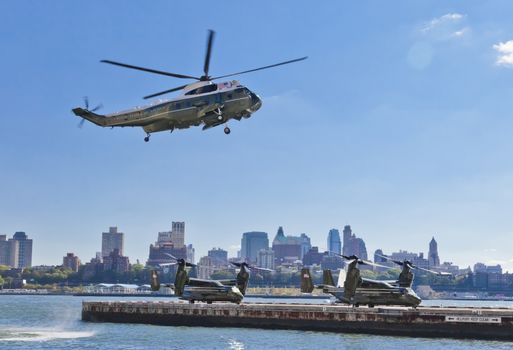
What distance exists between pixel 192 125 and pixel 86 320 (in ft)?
132

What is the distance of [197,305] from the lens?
8606cm

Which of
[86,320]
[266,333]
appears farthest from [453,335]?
[86,320]

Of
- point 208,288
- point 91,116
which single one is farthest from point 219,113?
point 208,288

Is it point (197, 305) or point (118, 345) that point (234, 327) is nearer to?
point (197, 305)

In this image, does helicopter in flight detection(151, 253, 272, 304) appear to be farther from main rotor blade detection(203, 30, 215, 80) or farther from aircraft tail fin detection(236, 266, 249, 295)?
main rotor blade detection(203, 30, 215, 80)

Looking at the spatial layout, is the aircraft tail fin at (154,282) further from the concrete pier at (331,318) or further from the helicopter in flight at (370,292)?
the helicopter in flight at (370,292)

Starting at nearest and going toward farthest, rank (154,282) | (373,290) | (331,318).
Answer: (331,318) < (373,290) < (154,282)

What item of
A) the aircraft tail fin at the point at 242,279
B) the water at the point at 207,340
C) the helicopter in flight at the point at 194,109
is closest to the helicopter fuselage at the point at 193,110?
the helicopter in flight at the point at 194,109

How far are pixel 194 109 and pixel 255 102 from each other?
536 centimetres

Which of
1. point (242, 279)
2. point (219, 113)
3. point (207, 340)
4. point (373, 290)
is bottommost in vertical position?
point (207, 340)

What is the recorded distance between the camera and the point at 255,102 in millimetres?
65125

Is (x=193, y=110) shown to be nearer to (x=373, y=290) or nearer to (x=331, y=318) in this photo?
(x=331, y=318)

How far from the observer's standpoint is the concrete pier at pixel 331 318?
6938 centimetres

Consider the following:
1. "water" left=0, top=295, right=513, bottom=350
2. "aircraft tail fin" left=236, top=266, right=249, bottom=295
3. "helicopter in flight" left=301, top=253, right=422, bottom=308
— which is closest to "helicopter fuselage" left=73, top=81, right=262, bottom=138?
Answer: "water" left=0, top=295, right=513, bottom=350
